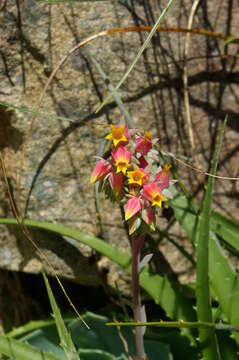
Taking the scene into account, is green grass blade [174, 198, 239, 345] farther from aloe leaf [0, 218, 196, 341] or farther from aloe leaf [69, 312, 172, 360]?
aloe leaf [69, 312, 172, 360]

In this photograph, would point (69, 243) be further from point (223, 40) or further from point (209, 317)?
point (223, 40)

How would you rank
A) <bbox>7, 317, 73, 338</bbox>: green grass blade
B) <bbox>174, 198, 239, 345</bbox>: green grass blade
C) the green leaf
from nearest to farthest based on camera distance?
the green leaf → <bbox>174, 198, 239, 345</bbox>: green grass blade → <bbox>7, 317, 73, 338</bbox>: green grass blade

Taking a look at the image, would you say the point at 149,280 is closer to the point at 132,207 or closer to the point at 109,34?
the point at 132,207

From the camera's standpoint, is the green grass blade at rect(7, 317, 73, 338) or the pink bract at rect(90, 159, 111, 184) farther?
the green grass blade at rect(7, 317, 73, 338)

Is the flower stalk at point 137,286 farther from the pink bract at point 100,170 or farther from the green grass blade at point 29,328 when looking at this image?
the green grass blade at point 29,328

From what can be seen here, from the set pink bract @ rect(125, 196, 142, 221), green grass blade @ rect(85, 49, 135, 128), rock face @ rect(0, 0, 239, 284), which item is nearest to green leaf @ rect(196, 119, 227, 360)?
pink bract @ rect(125, 196, 142, 221)

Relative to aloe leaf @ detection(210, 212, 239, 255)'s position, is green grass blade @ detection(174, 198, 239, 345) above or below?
below

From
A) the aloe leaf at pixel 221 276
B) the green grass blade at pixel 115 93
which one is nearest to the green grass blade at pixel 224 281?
the aloe leaf at pixel 221 276
